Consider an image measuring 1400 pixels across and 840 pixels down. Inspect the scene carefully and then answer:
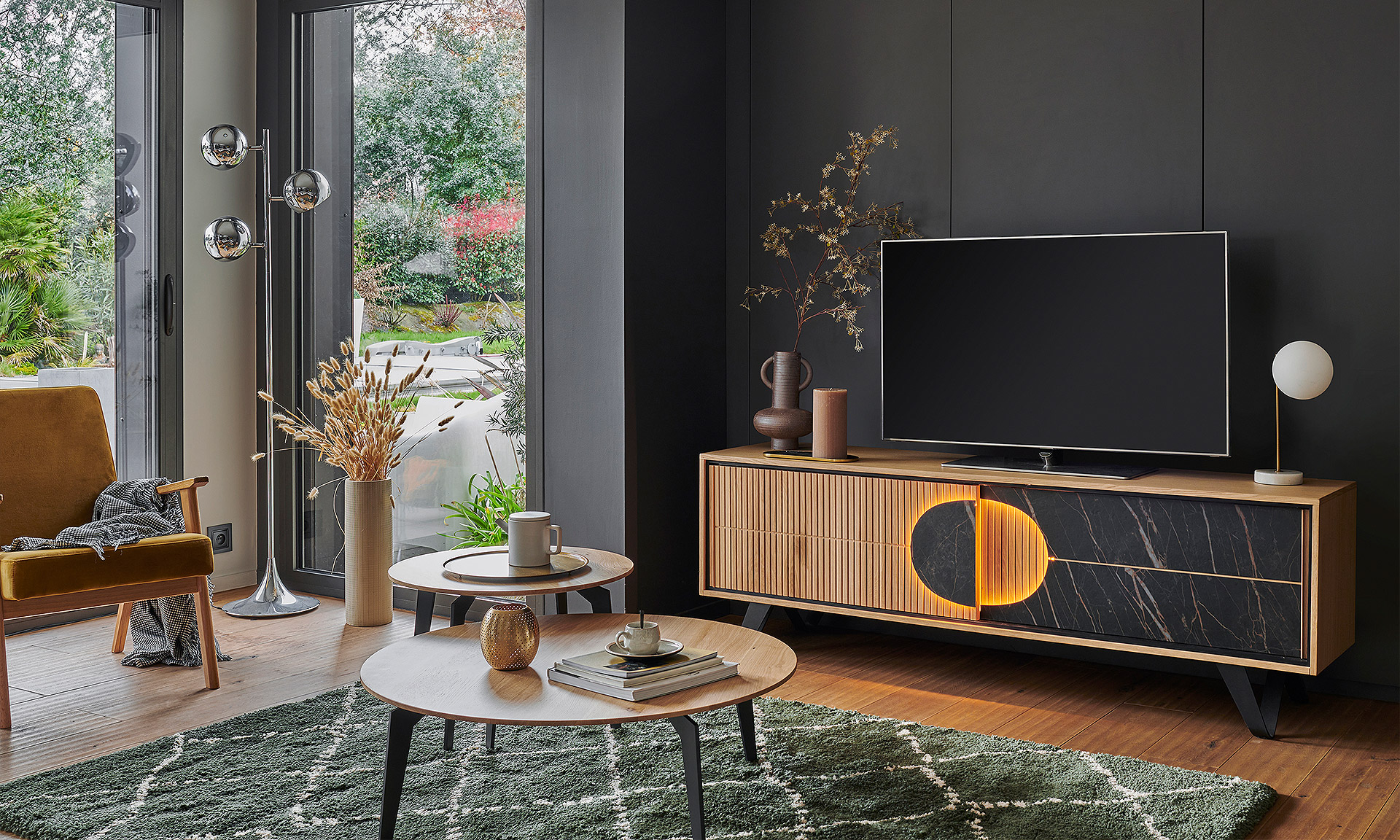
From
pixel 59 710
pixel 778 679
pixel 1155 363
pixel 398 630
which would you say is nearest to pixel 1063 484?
pixel 1155 363

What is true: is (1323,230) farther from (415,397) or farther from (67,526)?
(67,526)

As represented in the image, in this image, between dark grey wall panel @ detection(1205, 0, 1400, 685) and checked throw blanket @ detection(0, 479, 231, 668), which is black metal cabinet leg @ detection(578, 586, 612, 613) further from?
dark grey wall panel @ detection(1205, 0, 1400, 685)

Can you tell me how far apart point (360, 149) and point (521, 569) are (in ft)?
8.31

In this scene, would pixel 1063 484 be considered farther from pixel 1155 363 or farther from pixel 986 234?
pixel 986 234

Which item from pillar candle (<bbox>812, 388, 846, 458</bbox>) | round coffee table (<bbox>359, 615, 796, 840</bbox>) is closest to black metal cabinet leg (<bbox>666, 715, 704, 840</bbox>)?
round coffee table (<bbox>359, 615, 796, 840</bbox>)

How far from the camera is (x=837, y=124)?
4199 millimetres

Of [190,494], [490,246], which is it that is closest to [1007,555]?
[490,246]

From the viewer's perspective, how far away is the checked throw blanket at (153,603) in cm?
358

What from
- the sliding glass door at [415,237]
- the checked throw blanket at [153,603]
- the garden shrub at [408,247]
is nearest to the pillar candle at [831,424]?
the sliding glass door at [415,237]

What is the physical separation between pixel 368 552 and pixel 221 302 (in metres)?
1.39

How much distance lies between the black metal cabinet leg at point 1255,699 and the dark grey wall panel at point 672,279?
187 cm

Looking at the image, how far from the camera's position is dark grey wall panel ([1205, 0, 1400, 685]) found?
10.7 ft

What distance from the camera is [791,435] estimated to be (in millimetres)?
3928

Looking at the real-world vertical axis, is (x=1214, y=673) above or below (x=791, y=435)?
below
